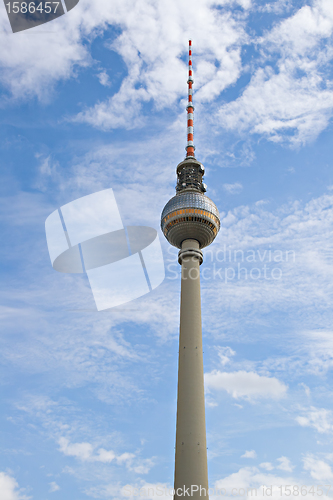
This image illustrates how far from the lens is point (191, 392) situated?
69.6 metres

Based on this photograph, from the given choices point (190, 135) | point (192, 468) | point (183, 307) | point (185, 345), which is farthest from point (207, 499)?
point (190, 135)

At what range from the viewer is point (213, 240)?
91.9 m

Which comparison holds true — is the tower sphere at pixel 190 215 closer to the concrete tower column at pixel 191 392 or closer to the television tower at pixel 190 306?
the television tower at pixel 190 306

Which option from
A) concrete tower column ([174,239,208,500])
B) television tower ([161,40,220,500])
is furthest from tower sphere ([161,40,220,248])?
concrete tower column ([174,239,208,500])

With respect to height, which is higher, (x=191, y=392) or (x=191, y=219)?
(x=191, y=219)

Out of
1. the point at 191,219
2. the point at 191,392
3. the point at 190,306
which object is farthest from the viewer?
the point at 191,219

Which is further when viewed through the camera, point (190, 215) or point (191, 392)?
point (190, 215)

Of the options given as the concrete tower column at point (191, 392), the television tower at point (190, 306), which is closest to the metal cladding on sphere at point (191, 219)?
the television tower at point (190, 306)

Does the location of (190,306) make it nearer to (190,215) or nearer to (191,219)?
(191,219)

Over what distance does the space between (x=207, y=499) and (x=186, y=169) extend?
66.0 m

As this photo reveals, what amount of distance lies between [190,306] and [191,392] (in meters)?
16.2

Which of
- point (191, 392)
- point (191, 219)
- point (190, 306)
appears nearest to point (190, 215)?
point (191, 219)

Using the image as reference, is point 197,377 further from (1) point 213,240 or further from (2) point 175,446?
(1) point 213,240

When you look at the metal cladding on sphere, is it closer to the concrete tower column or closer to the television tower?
the television tower
